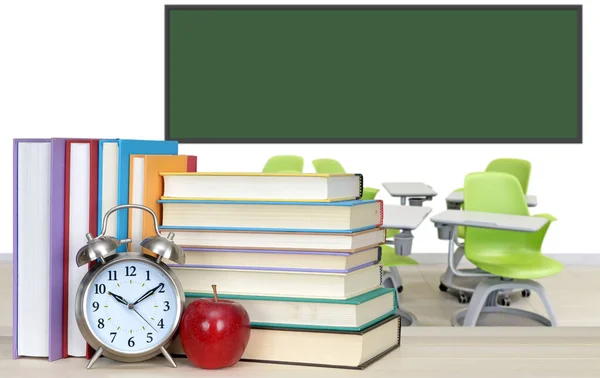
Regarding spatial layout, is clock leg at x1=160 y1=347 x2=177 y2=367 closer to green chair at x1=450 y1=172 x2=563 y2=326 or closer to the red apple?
the red apple

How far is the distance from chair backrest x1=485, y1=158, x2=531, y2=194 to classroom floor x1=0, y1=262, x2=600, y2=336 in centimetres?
74

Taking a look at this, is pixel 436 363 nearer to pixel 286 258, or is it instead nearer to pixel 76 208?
pixel 286 258

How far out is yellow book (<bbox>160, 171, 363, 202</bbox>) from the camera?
107cm

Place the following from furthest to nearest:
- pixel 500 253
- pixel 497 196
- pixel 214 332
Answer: pixel 497 196 → pixel 500 253 → pixel 214 332

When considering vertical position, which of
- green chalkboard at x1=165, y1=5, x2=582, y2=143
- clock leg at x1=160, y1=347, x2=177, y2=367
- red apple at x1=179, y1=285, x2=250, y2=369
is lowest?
clock leg at x1=160, y1=347, x2=177, y2=367

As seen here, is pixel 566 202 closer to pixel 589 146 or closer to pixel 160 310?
pixel 589 146

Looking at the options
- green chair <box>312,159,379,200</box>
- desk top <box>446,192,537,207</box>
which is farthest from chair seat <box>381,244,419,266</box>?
green chair <box>312,159,379,200</box>

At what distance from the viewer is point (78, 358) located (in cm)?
109

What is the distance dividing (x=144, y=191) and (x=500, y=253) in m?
3.56

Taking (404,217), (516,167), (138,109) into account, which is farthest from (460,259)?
(138,109)

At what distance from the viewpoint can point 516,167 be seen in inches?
239

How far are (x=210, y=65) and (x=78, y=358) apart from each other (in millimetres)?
5579

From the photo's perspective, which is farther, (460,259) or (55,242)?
(460,259)

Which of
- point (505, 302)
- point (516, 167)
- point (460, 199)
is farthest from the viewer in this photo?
point (516, 167)
